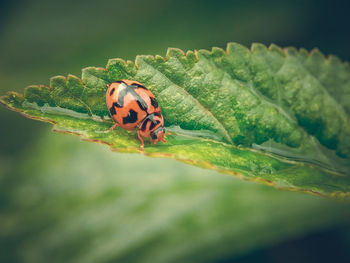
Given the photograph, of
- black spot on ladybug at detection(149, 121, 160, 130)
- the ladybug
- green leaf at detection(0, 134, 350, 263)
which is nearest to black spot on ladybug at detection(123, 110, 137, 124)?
the ladybug

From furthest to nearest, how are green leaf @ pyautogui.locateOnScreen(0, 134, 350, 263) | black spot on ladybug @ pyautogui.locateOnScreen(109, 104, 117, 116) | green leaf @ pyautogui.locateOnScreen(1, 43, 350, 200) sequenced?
green leaf @ pyautogui.locateOnScreen(0, 134, 350, 263), black spot on ladybug @ pyautogui.locateOnScreen(109, 104, 117, 116), green leaf @ pyautogui.locateOnScreen(1, 43, 350, 200)

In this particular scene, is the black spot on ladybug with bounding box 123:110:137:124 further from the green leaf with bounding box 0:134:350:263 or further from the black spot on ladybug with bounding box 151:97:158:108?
the green leaf with bounding box 0:134:350:263

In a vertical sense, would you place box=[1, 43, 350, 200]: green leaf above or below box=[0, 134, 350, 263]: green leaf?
above

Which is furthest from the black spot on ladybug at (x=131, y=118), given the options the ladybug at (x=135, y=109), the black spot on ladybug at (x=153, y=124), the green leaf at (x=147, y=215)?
the green leaf at (x=147, y=215)

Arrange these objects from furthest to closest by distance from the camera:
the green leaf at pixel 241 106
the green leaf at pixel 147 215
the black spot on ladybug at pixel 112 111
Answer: the green leaf at pixel 147 215, the black spot on ladybug at pixel 112 111, the green leaf at pixel 241 106

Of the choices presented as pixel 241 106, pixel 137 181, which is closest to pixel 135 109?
pixel 241 106

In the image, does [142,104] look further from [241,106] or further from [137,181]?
[137,181]

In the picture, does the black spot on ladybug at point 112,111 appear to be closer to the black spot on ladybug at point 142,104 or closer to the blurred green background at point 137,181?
the black spot on ladybug at point 142,104
